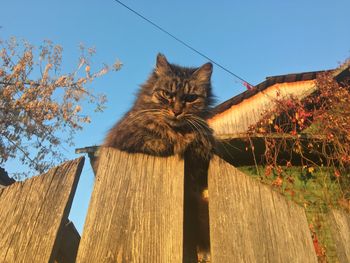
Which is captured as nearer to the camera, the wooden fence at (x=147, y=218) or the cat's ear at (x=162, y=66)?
the wooden fence at (x=147, y=218)

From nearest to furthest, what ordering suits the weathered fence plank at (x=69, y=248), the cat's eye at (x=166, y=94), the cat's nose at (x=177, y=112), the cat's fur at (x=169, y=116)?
the weathered fence plank at (x=69, y=248) → the cat's fur at (x=169, y=116) → the cat's nose at (x=177, y=112) → the cat's eye at (x=166, y=94)

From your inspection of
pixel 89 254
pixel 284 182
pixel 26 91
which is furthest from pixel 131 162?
pixel 26 91

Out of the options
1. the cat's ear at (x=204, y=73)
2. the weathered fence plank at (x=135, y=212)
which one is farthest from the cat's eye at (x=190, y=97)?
the weathered fence plank at (x=135, y=212)

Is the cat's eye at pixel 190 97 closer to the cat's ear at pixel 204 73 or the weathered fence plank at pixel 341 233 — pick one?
the cat's ear at pixel 204 73

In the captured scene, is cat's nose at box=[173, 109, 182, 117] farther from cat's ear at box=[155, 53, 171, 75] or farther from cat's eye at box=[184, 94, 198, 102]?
cat's ear at box=[155, 53, 171, 75]

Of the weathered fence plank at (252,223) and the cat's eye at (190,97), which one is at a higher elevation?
the cat's eye at (190,97)

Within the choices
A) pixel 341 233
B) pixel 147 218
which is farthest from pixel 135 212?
pixel 341 233

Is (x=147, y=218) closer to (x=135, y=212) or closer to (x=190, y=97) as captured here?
(x=135, y=212)

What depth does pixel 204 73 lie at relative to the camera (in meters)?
3.45

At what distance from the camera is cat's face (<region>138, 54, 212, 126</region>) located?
8.60ft

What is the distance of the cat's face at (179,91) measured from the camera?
262 centimetres

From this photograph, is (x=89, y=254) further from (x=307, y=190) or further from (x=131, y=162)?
(x=307, y=190)

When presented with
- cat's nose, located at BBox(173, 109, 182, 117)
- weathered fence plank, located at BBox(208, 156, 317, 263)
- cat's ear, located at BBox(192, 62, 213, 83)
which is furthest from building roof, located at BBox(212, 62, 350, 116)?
weathered fence plank, located at BBox(208, 156, 317, 263)

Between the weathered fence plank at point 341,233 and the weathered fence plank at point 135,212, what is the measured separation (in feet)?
2.23
